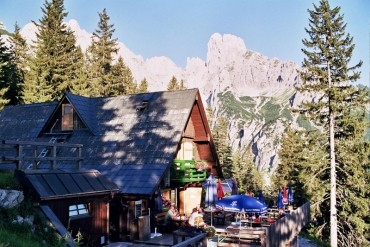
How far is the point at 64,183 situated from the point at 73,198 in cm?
60

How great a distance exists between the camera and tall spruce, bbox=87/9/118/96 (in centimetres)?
5347

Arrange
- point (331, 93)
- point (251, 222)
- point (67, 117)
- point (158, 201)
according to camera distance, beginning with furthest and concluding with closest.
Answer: point (331, 93) → point (67, 117) → point (158, 201) → point (251, 222)

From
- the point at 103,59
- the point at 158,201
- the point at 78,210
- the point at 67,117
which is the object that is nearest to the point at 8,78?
the point at 103,59

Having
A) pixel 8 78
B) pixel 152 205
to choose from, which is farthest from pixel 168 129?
pixel 8 78

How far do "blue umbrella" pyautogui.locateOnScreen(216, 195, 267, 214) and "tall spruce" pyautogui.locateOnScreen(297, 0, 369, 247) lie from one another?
40.4ft

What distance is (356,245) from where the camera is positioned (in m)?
29.9

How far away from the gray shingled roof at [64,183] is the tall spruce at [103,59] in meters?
40.3

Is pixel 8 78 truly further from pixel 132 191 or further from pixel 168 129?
pixel 132 191

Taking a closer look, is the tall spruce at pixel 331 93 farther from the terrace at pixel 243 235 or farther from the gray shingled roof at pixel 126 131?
the gray shingled roof at pixel 126 131

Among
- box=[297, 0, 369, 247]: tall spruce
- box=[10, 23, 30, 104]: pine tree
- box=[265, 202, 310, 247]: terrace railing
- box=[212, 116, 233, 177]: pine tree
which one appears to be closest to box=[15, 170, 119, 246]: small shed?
box=[265, 202, 310, 247]: terrace railing

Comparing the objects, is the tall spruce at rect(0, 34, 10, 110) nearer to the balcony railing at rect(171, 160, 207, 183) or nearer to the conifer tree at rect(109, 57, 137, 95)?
the conifer tree at rect(109, 57, 137, 95)

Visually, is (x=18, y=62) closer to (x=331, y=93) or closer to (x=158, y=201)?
(x=158, y=201)

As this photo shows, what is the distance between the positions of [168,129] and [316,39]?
14.7m

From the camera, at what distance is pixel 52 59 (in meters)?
48.0
